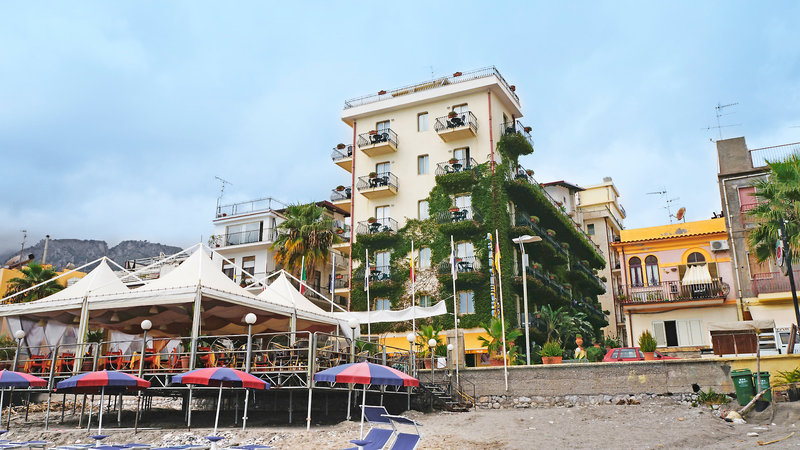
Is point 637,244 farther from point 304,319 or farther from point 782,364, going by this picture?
point 304,319

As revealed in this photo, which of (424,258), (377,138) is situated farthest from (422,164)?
(424,258)

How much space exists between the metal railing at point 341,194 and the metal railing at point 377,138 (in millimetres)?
3643

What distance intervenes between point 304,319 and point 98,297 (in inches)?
279

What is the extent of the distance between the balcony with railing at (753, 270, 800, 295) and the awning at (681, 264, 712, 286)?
3.62 metres

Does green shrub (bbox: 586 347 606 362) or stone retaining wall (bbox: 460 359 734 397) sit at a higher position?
green shrub (bbox: 586 347 606 362)

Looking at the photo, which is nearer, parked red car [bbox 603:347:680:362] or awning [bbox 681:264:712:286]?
parked red car [bbox 603:347:680:362]

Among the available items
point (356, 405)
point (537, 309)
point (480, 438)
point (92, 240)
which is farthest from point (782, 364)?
point (92, 240)

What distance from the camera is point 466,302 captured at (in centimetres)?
3866

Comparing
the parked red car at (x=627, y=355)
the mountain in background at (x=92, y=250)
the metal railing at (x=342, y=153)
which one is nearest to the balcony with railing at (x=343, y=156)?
the metal railing at (x=342, y=153)

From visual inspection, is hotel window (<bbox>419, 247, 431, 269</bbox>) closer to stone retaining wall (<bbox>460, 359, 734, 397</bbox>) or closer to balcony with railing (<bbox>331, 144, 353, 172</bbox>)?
balcony with railing (<bbox>331, 144, 353, 172</bbox>)

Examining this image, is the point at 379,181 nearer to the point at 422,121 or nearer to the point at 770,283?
the point at 422,121

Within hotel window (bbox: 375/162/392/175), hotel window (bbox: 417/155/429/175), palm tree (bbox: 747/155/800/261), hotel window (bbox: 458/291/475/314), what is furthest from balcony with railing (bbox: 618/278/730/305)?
hotel window (bbox: 375/162/392/175)

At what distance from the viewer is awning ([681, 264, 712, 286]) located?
112ft

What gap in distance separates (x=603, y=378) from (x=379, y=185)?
77.1 ft
